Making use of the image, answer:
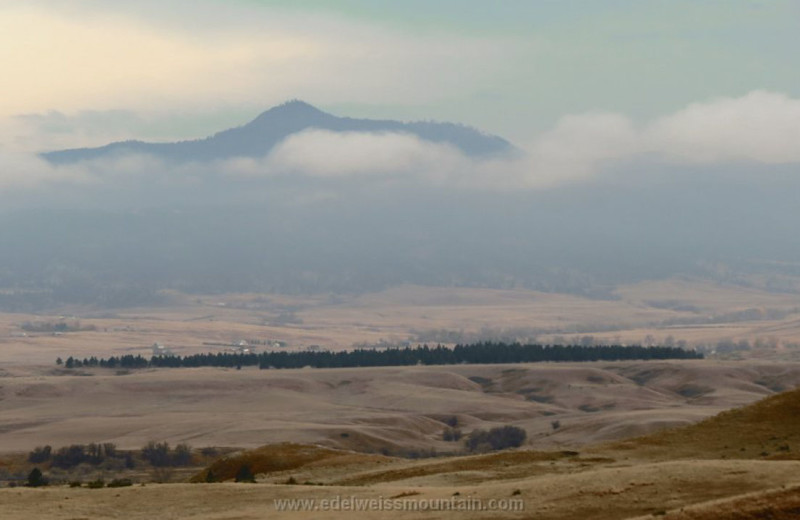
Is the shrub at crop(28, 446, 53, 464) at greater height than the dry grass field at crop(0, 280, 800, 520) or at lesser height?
lesser

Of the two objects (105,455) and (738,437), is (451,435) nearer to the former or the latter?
(105,455)

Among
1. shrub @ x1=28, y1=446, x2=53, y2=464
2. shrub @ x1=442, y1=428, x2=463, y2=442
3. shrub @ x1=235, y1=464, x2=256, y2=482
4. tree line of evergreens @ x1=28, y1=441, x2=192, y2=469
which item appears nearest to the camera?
shrub @ x1=235, y1=464, x2=256, y2=482

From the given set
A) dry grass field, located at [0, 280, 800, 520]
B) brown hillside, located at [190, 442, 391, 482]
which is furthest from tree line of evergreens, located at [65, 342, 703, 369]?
brown hillside, located at [190, 442, 391, 482]

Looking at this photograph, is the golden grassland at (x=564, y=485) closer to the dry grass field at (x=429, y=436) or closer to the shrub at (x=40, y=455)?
the dry grass field at (x=429, y=436)

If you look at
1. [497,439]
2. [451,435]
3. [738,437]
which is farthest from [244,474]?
[451,435]

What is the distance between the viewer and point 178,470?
88.3 meters

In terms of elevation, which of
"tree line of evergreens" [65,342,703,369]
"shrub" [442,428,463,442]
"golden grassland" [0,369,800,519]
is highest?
"tree line of evergreens" [65,342,703,369]

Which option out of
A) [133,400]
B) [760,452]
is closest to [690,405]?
[133,400]

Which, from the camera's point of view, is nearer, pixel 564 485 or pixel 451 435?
pixel 564 485

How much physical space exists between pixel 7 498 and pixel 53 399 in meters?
109

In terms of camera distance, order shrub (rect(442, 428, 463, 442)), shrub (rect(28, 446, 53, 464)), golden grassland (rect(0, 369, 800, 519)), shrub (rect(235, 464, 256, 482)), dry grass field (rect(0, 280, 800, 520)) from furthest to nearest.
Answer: shrub (rect(442, 428, 463, 442)) < shrub (rect(28, 446, 53, 464)) < shrub (rect(235, 464, 256, 482)) < dry grass field (rect(0, 280, 800, 520)) < golden grassland (rect(0, 369, 800, 519))

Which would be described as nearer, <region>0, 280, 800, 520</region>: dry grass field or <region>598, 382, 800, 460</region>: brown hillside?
<region>0, 280, 800, 520</region>: dry grass field

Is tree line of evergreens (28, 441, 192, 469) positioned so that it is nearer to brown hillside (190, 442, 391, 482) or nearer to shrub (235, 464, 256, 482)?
brown hillside (190, 442, 391, 482)

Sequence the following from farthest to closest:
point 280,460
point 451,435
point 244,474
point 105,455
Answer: point 451,435, point 105,455, point 280,460, point 244,474
